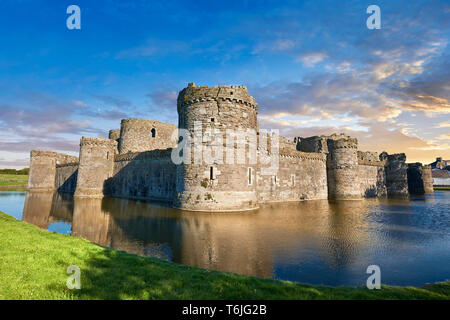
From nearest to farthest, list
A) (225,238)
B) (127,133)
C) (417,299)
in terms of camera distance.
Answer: (417,299), (225,238), (127,133)

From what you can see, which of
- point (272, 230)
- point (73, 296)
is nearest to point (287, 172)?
point (272, 230)

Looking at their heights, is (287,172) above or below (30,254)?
above

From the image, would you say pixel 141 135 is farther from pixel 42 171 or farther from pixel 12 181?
pixel 12 181

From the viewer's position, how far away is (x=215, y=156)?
54.7 ft

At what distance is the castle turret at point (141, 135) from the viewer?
3394cm

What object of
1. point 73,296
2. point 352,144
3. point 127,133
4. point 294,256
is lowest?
point 294,256

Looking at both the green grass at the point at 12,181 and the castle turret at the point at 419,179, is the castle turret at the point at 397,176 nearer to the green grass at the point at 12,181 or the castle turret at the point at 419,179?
the castle turret at the point at 419,179

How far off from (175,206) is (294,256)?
12247mm

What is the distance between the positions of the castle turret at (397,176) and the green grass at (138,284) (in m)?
40.0

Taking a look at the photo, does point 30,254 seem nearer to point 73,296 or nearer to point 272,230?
point 73,296

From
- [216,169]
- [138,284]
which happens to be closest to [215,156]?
[216,169]
